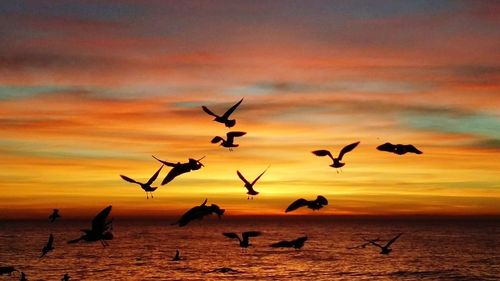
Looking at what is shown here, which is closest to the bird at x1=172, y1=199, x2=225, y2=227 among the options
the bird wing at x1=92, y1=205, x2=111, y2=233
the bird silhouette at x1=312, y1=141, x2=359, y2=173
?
the bird wing at x1=92, y1=205, x2=111, y2=233

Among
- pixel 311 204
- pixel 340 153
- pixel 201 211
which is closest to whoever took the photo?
pixel 201 211

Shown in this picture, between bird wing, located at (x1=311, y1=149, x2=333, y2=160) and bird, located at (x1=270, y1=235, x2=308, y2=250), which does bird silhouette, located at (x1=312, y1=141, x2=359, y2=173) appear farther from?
bird, located at (x1=270, y1=235, x2=308, y2=250)

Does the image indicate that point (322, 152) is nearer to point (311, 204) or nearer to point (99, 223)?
point (311, 204)

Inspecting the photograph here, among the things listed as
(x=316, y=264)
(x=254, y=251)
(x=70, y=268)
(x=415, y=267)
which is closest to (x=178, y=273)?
(x=70, y=268)

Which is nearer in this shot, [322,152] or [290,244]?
[322,152]

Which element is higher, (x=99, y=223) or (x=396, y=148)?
(x=396, y=148)

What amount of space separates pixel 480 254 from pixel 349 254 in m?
29.1

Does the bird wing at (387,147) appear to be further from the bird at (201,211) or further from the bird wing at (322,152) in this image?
the bird at (201,211)

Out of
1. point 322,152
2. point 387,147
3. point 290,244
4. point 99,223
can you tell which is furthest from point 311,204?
point 99,223

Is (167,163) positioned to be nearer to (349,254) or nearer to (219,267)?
(219,267)

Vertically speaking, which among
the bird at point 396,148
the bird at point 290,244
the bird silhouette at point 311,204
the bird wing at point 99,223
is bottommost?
the bird at point 290,244

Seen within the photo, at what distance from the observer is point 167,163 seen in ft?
65.4

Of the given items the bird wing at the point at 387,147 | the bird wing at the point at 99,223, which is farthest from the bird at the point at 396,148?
the bird wing at the point at 99,223

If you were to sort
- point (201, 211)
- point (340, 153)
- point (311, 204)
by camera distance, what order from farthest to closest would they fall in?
1. point (340, 153)
2. point (311, 204)
3. point (201, 211)
